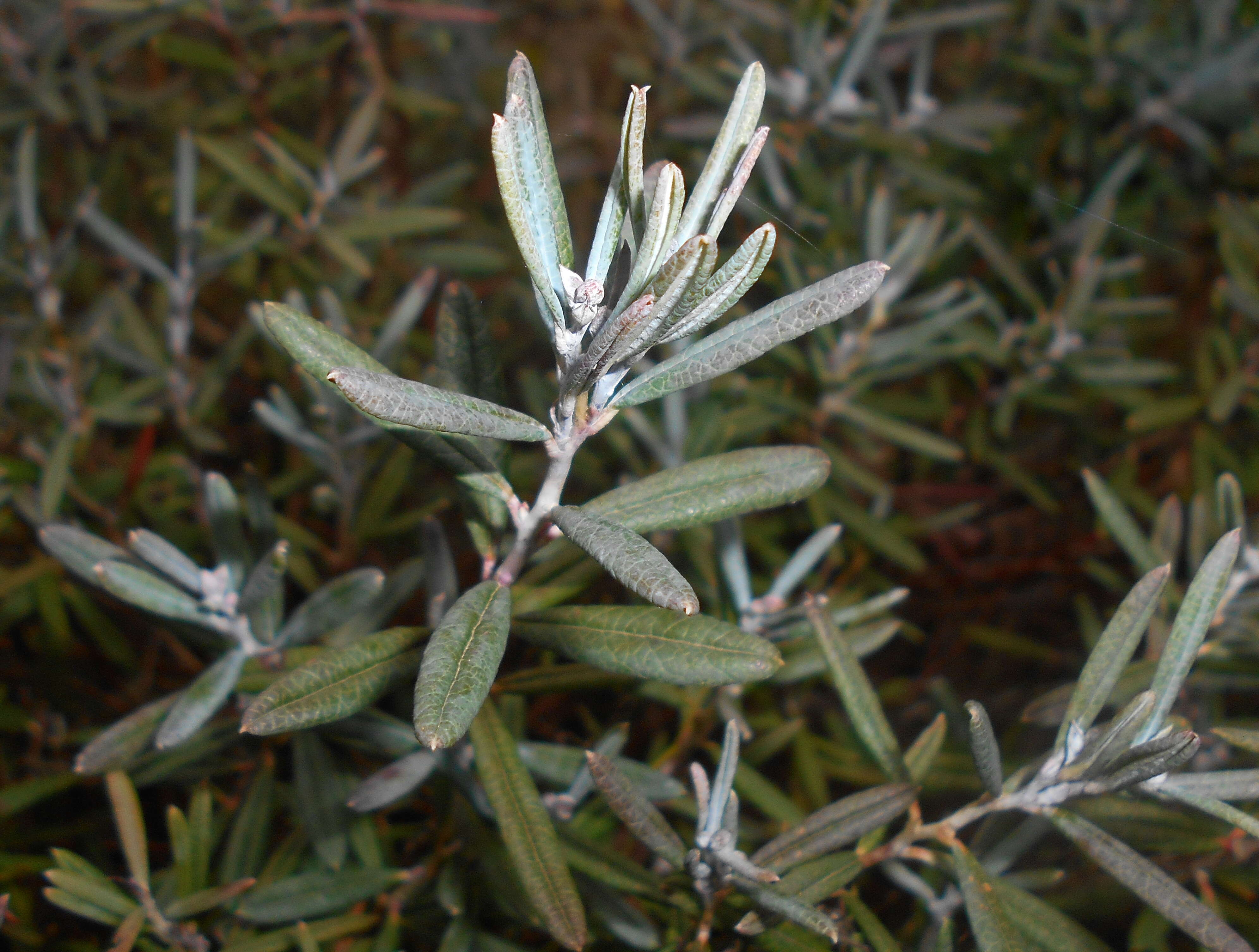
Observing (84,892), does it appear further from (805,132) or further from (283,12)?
(805,132)

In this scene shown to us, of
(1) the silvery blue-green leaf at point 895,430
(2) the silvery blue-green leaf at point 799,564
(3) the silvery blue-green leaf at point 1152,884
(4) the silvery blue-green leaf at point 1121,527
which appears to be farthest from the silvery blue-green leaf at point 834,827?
(1) the silvery blue-green leaf at point 895,430

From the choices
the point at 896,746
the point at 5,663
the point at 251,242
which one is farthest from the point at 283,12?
the point at 896,746

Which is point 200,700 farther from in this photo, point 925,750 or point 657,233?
point 925,750

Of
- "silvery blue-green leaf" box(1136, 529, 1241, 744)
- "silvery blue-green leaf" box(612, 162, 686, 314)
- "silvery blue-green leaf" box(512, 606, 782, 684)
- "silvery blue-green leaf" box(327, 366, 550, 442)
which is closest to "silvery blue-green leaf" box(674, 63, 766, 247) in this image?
"silvery blue-green leaf" box(612, 162, 686, 314)

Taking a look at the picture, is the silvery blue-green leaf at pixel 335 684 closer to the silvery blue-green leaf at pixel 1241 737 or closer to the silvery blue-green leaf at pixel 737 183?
the silvery blue-green leaf at pixel 737 183

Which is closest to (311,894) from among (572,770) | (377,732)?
(377,732)

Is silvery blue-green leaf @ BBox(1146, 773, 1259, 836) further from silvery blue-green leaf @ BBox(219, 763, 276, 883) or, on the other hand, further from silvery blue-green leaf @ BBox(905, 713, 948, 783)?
silvery blue-green leaf @ BBox(219, 763, 276, 883)

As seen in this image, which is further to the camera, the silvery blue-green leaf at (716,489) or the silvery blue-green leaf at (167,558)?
the silvery blue-green leaf at (167,558)
